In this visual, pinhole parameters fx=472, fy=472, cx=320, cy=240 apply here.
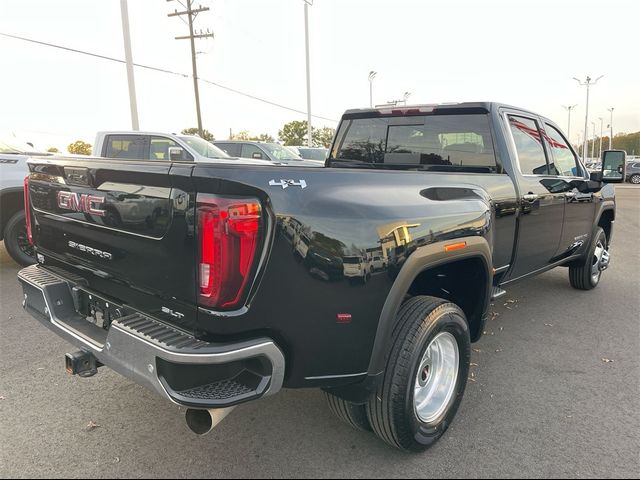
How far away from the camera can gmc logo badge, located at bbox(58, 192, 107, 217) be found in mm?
2277

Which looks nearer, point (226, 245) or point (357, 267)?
point (226, 245)

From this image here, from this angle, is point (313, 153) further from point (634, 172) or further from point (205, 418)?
point (634, 172)

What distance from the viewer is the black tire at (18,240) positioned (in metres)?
5.86

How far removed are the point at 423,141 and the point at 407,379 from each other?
2.28 m

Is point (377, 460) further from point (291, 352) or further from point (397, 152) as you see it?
point (397, 152)

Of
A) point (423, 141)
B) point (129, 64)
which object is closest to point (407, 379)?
point (423, 141)

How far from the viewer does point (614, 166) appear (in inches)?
185

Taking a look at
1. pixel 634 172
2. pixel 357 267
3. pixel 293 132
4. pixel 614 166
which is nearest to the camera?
pixel 357 267

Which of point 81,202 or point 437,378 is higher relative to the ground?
point 81,202

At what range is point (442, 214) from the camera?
252 cm

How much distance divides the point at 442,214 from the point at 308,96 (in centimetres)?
2393

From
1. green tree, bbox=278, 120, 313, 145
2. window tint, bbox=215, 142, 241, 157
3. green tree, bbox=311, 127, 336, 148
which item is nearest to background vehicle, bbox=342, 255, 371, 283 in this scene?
window tint, bbox=215, 142, 241, 157

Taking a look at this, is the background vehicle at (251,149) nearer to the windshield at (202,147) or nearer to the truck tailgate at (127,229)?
the windshield at (202,147)

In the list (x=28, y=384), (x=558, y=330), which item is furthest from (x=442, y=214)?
(x=28, y=384)
